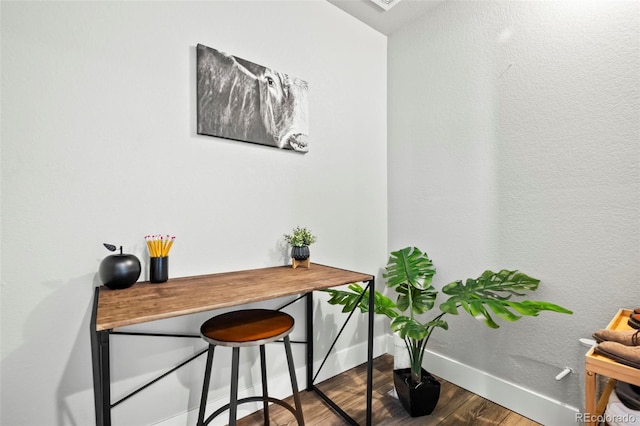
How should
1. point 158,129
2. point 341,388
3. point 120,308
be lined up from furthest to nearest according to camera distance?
point 341,388
point 158,129
point 120,308

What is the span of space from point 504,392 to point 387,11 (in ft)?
8.91

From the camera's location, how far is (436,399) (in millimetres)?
1758

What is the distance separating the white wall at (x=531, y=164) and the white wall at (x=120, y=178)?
0.92m

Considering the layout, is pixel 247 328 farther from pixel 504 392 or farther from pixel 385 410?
pixel 504 392

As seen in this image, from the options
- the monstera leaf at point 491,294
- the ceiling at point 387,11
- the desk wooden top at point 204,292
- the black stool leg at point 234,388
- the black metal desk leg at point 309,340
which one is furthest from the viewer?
the ceiling at point 387,11

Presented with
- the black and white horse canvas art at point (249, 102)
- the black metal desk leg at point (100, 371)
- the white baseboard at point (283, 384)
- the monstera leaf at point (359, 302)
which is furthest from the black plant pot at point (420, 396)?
the black and white horse canvas art at point (249, 102)

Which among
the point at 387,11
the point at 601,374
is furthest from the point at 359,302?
the point at 387,11

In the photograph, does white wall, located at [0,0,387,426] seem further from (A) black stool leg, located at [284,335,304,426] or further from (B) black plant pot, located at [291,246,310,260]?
(A) black stool leg, located at [284,335,304,426]

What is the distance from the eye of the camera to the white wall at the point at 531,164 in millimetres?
1457

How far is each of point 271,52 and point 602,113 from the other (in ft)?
6.00

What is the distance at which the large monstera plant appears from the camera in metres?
1.44

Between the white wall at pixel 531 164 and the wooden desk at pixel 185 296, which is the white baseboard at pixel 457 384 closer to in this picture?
the white wall at pixel 531 164

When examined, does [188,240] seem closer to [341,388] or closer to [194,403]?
[194,403]

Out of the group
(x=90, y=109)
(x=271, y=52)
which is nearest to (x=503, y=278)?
(x=271, y=52)
